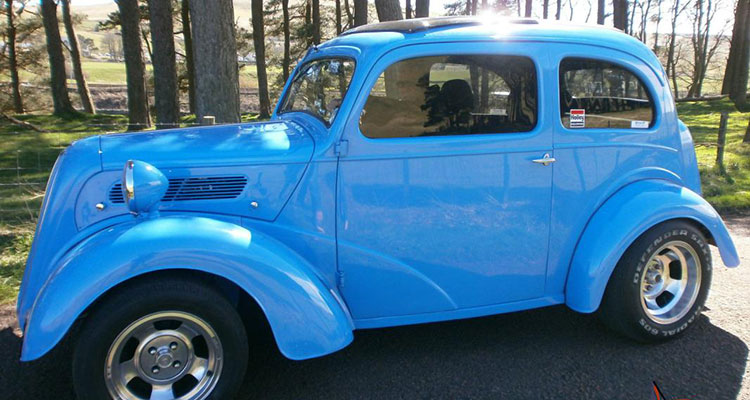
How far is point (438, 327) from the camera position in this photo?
377cm

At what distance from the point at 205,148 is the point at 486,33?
5.73ft

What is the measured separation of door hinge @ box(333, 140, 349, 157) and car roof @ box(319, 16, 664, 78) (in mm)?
573

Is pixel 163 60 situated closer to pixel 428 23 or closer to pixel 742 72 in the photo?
pixel 428 23

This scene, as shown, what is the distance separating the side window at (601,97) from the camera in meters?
3.29

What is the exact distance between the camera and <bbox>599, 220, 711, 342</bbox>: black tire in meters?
3.39

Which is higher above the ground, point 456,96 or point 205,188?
point 456,96

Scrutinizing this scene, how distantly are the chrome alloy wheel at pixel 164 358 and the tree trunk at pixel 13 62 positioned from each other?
20920mm

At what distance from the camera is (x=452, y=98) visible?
316cm

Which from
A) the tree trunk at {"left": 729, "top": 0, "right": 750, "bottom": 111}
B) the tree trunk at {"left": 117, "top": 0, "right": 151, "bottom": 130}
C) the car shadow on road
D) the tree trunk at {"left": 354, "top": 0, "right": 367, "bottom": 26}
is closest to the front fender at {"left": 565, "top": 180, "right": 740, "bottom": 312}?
the car shadow on road

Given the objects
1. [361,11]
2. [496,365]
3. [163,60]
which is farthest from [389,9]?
[496,365]

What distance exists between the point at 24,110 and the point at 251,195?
73.7 feet

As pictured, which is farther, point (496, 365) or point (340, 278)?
point (496, 365)

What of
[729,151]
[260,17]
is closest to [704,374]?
[729,151]

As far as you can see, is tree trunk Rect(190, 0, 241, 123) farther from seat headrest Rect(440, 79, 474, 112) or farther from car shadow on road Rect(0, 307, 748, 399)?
seat headrest Rect(440, 79, 474, 112)
